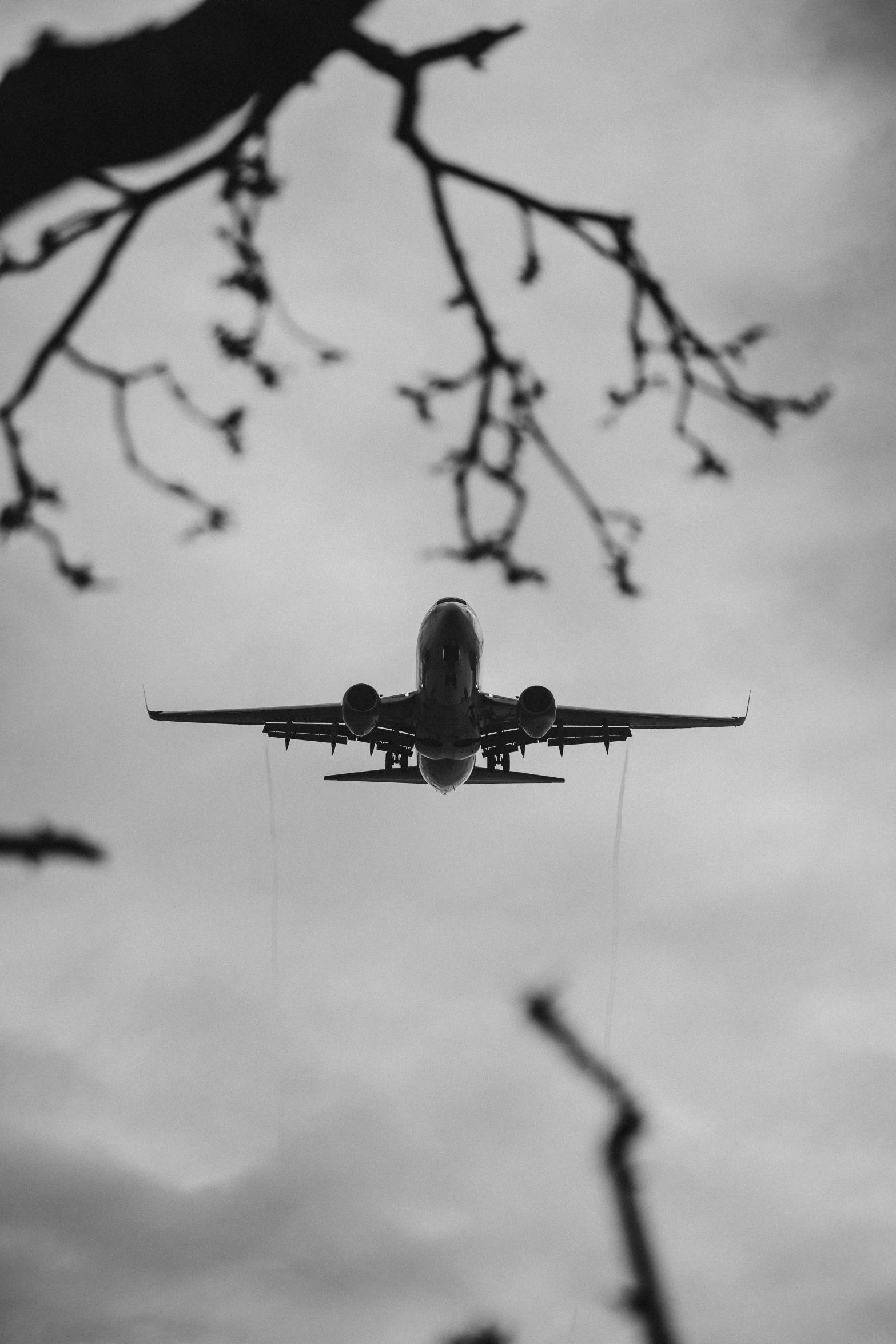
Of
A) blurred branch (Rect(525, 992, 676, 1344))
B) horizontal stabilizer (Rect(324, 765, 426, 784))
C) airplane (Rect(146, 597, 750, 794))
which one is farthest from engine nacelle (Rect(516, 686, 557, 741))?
blurred branch (Rect(525, 992, 676, 1344))

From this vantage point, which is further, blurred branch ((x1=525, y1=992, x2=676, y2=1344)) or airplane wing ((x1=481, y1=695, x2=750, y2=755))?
airplane wing ((x1=481, y1=695, x2=750, y2=755))

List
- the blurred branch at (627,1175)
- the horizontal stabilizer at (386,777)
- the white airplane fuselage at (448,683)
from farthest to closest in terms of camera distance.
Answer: the horizontal stabilizer at (386,777), the white airplane fuselage at (448,683), the blurred branch at (627,1175)

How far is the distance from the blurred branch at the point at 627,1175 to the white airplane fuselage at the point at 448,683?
34.0 metres

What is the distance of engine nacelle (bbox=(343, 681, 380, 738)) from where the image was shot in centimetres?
3841

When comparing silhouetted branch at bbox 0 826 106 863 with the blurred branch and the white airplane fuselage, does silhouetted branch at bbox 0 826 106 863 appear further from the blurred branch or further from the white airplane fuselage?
the white airplane fuselage

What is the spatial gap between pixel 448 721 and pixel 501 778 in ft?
27.7

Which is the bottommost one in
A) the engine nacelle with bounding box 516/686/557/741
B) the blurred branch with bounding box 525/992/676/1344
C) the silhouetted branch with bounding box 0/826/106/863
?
the blurred branch with bounding box 525/992/676/1344

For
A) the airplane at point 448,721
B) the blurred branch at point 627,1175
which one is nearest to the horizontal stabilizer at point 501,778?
the airplane at point 448,721

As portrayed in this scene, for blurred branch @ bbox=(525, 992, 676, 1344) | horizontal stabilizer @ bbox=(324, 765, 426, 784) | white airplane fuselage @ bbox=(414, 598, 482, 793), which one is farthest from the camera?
horizontal stabilizer @ bbox=(324, 765, 426, 784)

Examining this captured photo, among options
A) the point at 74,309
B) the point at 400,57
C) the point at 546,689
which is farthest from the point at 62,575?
the point at 546,689

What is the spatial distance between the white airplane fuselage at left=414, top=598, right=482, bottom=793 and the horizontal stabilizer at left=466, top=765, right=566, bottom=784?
16.2 ft

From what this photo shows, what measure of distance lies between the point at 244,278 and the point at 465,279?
1108 mm

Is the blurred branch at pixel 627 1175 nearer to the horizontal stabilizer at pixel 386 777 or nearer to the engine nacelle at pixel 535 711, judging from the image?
the engine nacelle at pixel 535 711

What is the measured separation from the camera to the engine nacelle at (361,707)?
126ft
